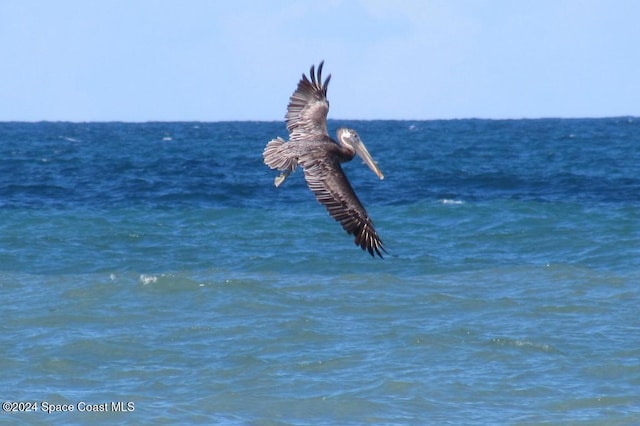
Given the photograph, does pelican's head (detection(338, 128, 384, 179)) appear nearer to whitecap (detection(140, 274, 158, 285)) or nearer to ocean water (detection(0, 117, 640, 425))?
ocean water (detection(0, 117, 640, 425))

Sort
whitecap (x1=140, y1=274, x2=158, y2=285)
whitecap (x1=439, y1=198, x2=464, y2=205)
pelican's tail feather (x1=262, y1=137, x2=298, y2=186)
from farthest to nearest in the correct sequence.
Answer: whitecap (x1=439, y1=198, x2=464, y2=205) < whitecap (x1=140, y1=274, x2=158, y2=285) < pelican's tail feather (x1=262, y1=137, x2=298, y2=186)

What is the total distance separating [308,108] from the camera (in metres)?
11.6

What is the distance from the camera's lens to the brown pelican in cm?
992

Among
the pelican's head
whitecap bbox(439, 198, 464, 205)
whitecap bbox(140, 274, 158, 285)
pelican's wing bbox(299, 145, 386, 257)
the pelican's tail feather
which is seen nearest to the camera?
pelican's wing bbox(299, 145, 386, 257)

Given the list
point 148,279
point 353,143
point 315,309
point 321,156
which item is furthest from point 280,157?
point 148,279

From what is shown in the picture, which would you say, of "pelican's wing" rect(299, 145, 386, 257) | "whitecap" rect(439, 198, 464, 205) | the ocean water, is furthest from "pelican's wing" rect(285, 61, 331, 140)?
"whitecap" rect(439, 198, 464, 205)

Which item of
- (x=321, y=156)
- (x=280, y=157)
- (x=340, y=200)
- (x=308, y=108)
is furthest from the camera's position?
(x=308, y=108)

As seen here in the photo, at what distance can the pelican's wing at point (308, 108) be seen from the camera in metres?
11.3

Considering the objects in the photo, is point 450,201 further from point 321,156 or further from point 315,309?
point 321,156

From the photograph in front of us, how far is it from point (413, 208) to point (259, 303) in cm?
1126

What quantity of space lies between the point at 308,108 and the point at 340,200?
186cm

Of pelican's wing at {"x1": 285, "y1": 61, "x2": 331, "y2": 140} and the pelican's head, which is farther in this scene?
pelican's wing at {"x1": 285, "y1": 61, "x2": 331, "y2": 140}

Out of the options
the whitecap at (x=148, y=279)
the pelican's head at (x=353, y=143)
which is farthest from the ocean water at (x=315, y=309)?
the pelican's head at (x=353, y=143)

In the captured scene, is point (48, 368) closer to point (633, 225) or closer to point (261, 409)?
Result: point (261, 409)
